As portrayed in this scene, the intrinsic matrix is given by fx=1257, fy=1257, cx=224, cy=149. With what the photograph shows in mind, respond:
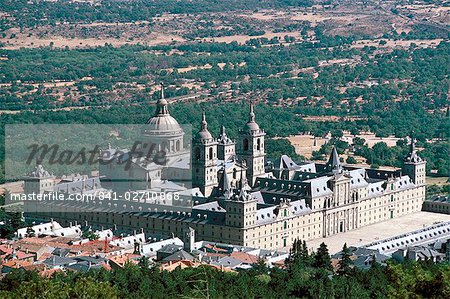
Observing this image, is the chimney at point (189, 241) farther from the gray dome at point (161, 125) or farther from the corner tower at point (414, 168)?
the corner tower at point (414, 168)

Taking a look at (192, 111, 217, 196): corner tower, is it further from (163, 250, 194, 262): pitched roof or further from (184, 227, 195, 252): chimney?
(163, 250, 194, 262): pitched roof

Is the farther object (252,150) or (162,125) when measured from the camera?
(252,150)

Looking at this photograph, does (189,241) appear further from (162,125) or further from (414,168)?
(414,168)

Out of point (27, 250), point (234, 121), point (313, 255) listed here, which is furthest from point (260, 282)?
point (234, 121)

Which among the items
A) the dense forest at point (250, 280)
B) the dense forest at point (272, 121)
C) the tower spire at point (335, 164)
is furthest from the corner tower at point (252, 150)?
the dense forest at point (272, 121)

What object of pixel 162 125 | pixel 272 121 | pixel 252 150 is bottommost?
pixel 272 121

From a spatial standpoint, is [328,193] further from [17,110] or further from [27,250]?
[17,110]

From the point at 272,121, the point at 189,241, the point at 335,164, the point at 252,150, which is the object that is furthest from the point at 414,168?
the point at 272,121
